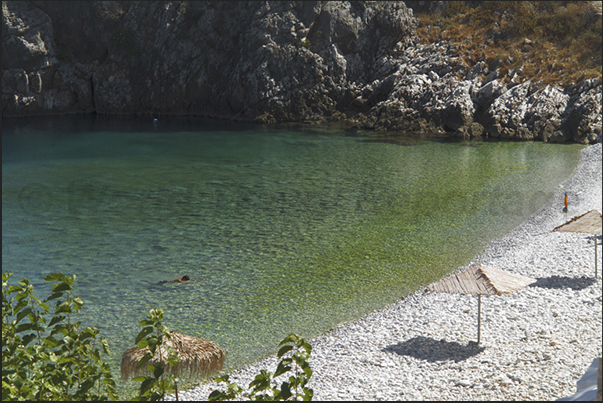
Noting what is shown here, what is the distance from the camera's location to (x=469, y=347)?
14633 millimetres

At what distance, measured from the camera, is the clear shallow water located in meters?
18.3

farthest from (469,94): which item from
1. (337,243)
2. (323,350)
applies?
(323,350)

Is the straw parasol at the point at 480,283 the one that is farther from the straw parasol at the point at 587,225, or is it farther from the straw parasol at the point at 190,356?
the straw parasol at the point at 190,356

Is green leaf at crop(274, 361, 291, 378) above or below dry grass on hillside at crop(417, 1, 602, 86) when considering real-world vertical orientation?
below

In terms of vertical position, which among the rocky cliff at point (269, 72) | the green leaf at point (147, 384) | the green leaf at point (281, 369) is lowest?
the green leaf at point (147, 384)

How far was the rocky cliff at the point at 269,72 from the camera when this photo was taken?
55.7 m

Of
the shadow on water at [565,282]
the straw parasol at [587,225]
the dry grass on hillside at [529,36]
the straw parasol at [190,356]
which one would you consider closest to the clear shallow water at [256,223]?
the straw parasol at [190,356]

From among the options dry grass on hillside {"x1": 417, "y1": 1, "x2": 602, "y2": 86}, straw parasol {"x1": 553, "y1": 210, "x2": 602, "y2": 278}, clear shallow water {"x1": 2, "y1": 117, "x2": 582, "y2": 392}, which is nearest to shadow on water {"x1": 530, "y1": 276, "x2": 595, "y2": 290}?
straw parasol {"x1": 553, "y1": 210, "x2": 602, "y2": 278}

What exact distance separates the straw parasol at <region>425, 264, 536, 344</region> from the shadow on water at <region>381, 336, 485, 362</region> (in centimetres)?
57

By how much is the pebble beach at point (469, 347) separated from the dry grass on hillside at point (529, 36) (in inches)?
1644

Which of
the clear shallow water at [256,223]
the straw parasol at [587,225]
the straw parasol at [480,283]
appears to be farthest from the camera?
the clear shallow water at [256,223]

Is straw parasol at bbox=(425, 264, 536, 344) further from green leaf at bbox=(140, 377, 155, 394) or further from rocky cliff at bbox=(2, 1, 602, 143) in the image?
rocky cliff at bbox=(2, 1, 602, 143)

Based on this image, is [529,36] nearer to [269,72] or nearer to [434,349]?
[269,72]

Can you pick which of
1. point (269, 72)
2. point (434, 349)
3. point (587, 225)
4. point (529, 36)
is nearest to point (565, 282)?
point (587, 225)
